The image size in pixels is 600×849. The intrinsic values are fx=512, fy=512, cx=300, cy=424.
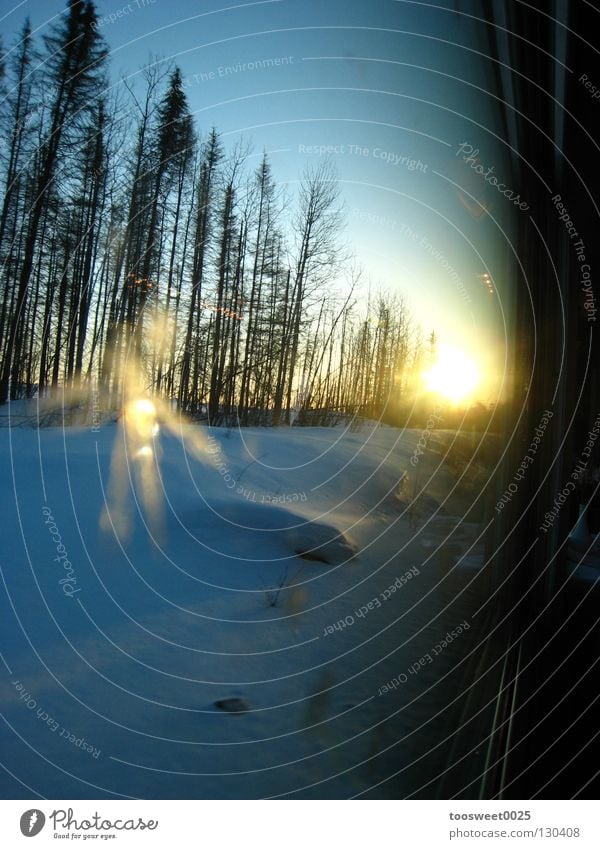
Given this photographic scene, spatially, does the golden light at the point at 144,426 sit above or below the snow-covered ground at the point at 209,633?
above

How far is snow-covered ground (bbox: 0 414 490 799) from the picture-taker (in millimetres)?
2512

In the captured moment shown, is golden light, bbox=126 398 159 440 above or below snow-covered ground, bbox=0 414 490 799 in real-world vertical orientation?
above

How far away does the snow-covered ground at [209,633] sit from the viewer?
2512 mm

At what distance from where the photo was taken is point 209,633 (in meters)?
3.66

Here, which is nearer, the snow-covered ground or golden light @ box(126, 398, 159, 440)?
the snow-covered ground

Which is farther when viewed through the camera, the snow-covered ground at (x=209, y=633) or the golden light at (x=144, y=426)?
the golden light at (x=144, y=426)

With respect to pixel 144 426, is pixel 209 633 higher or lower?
lower

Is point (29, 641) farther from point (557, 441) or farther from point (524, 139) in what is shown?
point (524, 139)

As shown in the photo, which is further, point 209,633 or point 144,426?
point 144,426

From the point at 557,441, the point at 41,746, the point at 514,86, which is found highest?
the point at 514,86

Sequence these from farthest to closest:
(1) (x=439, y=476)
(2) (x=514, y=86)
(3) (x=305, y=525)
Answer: (1) (x=439, y=476) < (3) (x=305, y=525) < (2) (x=514, y=86)

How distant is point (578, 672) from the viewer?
112 inches

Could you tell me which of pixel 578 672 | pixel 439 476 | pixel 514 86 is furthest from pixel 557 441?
pixel 439 476

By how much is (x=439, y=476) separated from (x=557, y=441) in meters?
8.18
